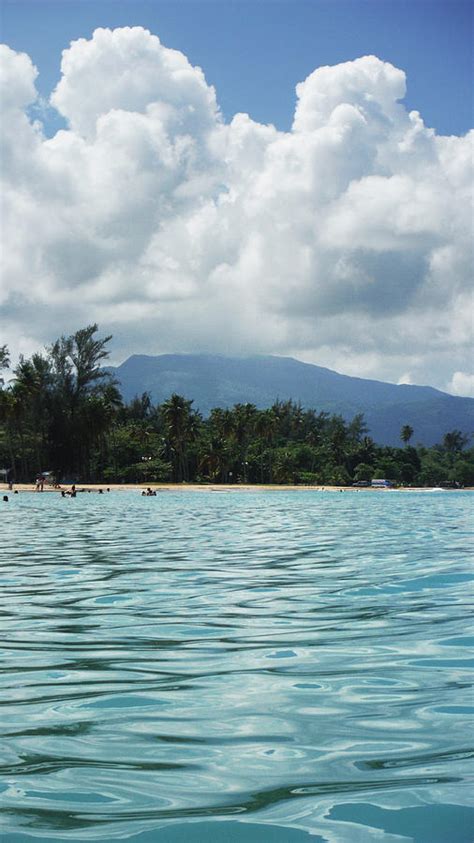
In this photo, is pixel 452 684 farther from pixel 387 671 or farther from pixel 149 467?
pixel 149 467

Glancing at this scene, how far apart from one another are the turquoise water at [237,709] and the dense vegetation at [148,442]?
76074mm

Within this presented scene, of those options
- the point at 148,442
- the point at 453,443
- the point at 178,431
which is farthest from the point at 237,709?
the point at 453,443

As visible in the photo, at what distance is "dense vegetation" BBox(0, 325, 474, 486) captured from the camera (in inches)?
3511

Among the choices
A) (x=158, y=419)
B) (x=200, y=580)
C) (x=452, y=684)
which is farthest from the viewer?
(x=158, y=419)

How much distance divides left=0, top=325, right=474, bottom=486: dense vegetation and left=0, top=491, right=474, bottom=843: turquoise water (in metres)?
76.1

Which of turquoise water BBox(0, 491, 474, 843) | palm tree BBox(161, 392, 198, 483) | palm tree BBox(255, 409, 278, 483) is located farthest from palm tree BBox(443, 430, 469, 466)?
turquoise water BBox(0, 491, 474, 843)

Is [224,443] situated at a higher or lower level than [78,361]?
lower

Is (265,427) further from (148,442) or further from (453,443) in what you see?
(453,443)

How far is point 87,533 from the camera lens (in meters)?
21.1

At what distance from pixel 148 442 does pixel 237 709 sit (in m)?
109

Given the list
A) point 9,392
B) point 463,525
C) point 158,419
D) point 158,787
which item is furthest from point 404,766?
point 158,419

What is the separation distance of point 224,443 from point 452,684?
107685 millimetres

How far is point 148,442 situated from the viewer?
113m

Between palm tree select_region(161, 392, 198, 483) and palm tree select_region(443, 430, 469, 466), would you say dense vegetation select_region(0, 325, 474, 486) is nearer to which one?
palm tree select_region(161, 392, 198, 483)
